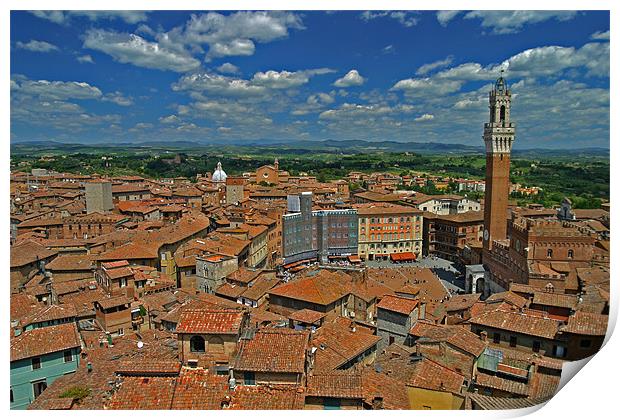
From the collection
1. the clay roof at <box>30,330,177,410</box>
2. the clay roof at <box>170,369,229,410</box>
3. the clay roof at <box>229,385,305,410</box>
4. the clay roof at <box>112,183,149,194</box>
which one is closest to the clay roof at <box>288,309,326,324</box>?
the clay roof at <box>30,330,177,410</box>

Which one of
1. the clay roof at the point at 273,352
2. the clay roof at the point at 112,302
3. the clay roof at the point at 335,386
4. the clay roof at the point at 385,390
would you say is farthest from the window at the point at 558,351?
the clay roof at the point at 112,302

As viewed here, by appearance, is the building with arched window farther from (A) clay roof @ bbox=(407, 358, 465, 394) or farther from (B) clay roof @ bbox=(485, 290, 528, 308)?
(B) clay roof @ bbox=(485, 290, 528, 308)

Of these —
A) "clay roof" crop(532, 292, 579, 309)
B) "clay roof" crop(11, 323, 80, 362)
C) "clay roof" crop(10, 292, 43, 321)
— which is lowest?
"clay roof" crop(10, 292, 43, 321)

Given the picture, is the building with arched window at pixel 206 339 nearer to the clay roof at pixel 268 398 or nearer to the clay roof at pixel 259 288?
→ the clay roof at pixel 268 398

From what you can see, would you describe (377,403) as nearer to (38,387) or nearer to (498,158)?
(38,387)

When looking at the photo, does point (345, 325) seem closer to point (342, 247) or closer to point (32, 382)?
point (32, 382)

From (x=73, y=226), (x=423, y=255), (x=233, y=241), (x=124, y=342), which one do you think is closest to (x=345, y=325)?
(x=124, y=342)

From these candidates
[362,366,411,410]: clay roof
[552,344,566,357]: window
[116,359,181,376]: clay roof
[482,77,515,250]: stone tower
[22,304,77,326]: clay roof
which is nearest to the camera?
[116,359,181,376]: clay roof
